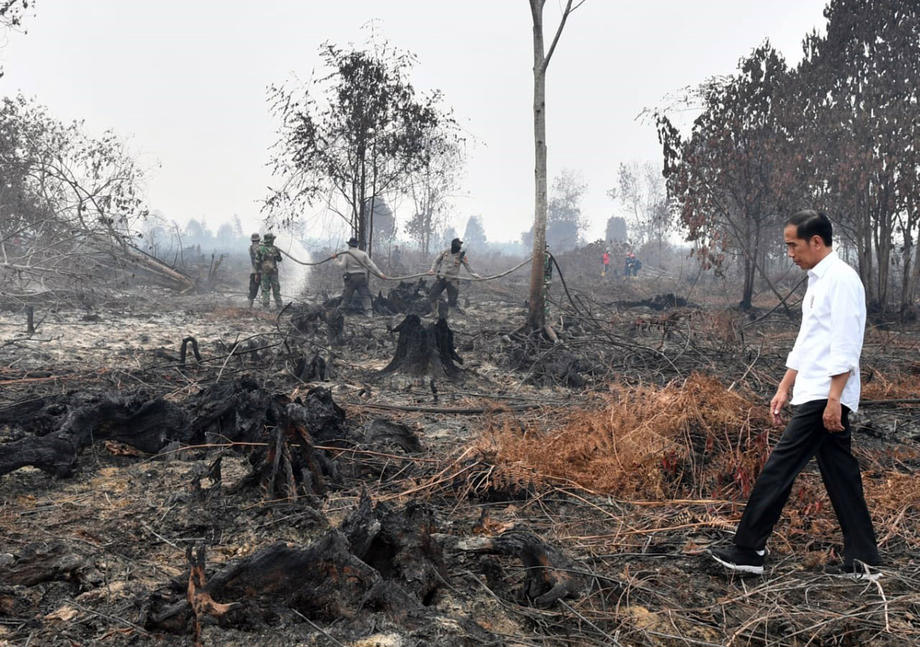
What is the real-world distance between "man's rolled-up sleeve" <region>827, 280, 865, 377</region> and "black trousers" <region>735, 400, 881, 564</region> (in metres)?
0.20

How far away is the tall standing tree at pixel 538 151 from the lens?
33.0ft

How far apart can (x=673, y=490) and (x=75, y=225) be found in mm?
17565

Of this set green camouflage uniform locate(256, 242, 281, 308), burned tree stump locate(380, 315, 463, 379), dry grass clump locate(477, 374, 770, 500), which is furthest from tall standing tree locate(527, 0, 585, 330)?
green camouflage uniform locate(256, 242, 281, 308)

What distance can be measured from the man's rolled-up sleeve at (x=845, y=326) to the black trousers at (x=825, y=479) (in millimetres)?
198

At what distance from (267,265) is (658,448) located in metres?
11.9

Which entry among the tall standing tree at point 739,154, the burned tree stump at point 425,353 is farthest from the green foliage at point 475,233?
the burned tree stump at point 425,353

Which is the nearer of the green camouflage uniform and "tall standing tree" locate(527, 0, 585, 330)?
"tall standing tree" locate(527, 0, 585, 330)

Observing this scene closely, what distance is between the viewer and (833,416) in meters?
2.58

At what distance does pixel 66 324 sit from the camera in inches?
414

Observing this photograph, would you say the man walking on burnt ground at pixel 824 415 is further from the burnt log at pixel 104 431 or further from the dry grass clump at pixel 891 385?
the dry grass clump at pixel 891 385

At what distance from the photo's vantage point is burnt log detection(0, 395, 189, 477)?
3.77m

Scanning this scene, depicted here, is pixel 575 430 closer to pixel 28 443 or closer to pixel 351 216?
pixel 28 443

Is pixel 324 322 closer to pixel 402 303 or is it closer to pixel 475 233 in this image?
pixel 402 303

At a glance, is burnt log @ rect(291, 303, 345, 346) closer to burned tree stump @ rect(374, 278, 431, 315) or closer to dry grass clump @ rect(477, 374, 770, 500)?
burned tree stump @ rect(374, 278, 431, 315)
